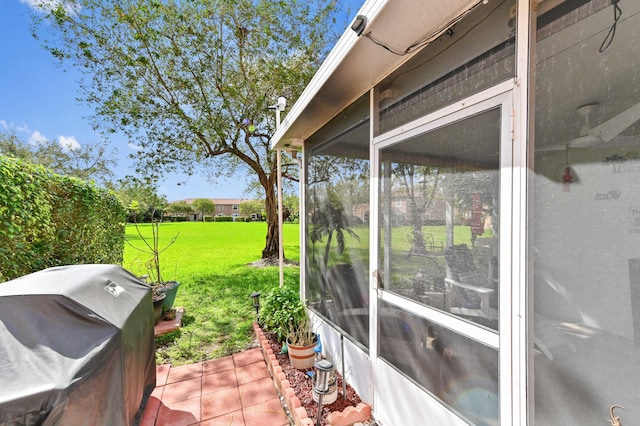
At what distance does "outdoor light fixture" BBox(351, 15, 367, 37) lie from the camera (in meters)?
1.49

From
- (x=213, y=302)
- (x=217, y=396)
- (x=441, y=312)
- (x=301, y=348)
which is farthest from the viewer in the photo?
(x=213, y=302)

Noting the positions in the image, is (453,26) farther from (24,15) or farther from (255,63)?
(24,15)

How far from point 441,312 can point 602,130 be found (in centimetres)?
112

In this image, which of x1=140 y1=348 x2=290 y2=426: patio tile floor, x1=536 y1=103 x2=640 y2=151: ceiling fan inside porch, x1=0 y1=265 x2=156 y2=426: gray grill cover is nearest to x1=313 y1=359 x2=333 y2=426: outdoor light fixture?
x1=140 y1=348 x2=290 y2=426: patio tile floor

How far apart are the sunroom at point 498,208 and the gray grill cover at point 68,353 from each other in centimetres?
174

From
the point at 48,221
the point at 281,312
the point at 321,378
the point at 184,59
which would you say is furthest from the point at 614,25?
the point at 184,59

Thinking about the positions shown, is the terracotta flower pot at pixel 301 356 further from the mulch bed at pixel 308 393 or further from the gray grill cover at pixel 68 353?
the gray grill cover at pixel 68 353

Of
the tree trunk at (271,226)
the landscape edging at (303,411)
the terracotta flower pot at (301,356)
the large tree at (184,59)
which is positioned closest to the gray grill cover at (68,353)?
the landscape edging at (303,411)

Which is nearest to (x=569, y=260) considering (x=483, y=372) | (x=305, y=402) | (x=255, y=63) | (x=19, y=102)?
(x=483, y=372)

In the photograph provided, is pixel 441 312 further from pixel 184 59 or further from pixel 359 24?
pixel 184 59

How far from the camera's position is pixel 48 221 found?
3205 millimetres

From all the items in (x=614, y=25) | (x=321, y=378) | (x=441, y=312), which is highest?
(x=614, y=25)

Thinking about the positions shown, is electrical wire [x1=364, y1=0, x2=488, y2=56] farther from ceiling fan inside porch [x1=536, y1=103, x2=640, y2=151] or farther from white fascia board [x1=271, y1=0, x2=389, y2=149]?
ceiling fan inside porch [x1=536, y1=103, x2=640, y2=151]

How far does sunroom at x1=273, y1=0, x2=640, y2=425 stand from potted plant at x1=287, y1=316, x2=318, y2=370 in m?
0.71
